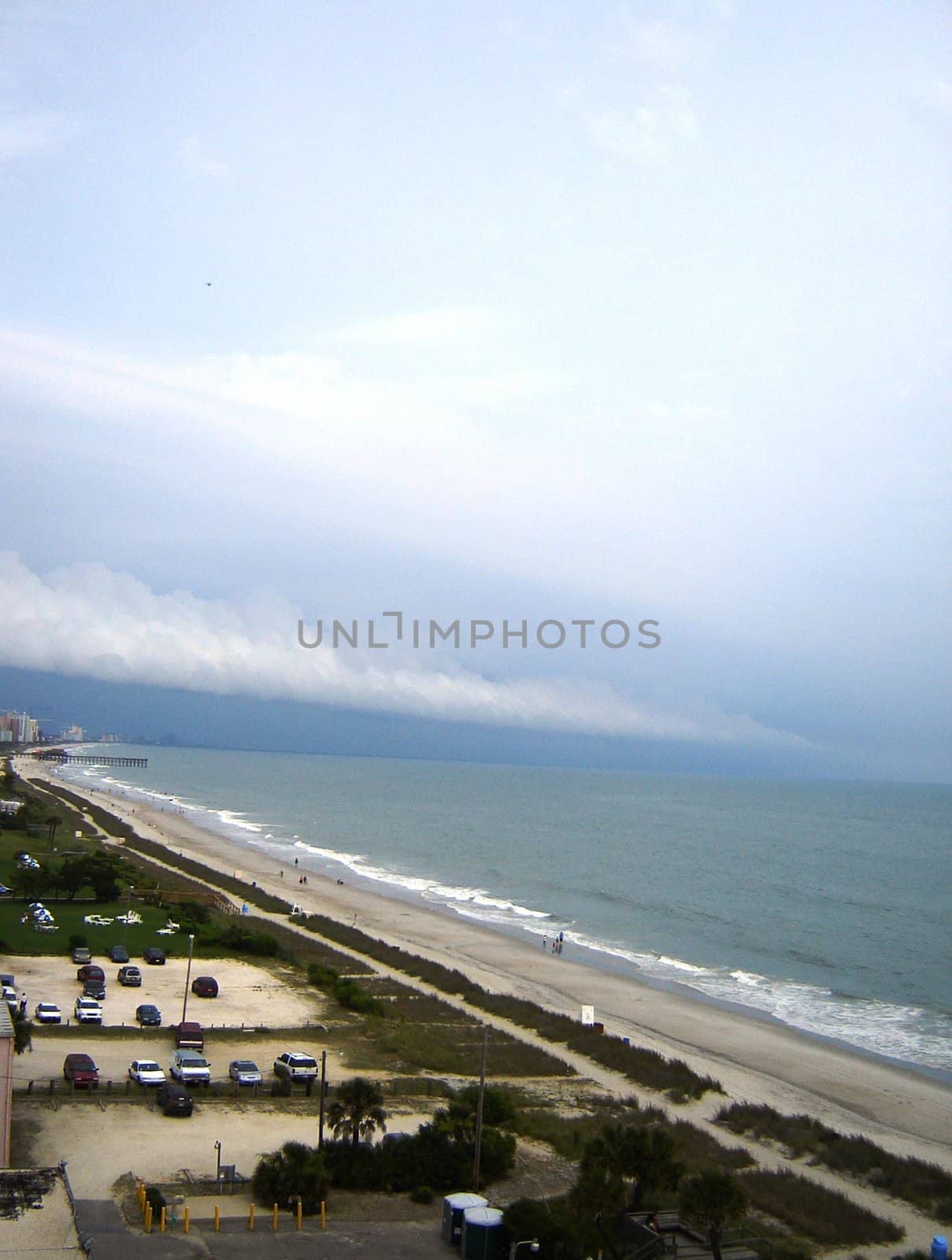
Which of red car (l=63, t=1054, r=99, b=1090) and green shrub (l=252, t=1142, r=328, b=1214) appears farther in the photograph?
red car (l=63, t=1054, r=99, b=1090)

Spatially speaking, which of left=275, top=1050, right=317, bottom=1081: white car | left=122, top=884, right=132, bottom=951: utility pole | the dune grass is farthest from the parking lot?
the dune grass

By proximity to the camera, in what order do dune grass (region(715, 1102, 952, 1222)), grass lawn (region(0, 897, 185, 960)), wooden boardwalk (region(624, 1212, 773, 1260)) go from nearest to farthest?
wooden boardwalk (region(624, 1212, 773, 1260))
dune grass (region(715, 1102, 952, 1222))
grass lawn (region(0, 897, 185, 960))

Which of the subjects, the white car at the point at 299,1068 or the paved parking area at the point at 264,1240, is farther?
the white car at the point at 299,1068

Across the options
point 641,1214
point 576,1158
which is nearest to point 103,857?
point 576,1158

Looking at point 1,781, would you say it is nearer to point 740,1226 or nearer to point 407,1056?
point 407,1056

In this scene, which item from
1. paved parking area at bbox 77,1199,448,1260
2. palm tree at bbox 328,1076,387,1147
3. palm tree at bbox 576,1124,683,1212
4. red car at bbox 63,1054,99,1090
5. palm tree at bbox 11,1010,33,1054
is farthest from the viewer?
red car at bbox 63,1054,99,1090

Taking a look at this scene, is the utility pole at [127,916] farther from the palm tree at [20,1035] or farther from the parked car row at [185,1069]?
the palm tree at [20,1035]

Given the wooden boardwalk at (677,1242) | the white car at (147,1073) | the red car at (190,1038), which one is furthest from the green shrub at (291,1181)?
the red car at (190,1038)

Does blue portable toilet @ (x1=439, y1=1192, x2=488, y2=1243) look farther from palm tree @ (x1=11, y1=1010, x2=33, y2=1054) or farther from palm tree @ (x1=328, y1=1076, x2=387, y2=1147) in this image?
palm tree @ (x1=11, y1=1010, x2=33, y2=1054)
